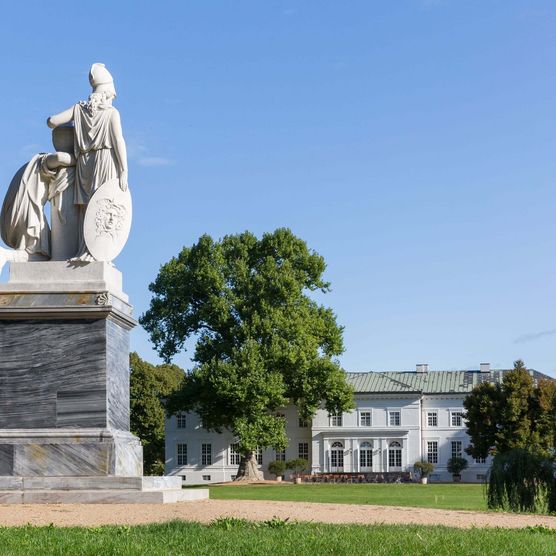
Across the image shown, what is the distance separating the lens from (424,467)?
93312mm

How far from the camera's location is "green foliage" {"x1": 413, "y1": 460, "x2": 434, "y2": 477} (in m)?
93.2

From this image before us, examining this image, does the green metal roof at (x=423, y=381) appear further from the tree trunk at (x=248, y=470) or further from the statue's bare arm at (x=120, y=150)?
the statue's bare arm at (x=120, y=150)

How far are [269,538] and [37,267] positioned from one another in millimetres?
6822

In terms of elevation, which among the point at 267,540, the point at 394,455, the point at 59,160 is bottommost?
the point at 394,455

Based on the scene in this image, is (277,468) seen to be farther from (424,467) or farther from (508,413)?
(508,413)

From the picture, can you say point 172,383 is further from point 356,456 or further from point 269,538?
point 269,538

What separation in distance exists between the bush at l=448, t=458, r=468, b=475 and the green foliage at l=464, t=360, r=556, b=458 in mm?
16957

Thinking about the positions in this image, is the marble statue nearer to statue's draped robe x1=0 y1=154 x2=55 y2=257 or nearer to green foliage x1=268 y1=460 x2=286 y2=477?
statue's draped robe x1=0 y1=154 x2=55 y2=257

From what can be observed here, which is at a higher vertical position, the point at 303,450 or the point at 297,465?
the point at 303,450

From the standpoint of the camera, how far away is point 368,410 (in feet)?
325

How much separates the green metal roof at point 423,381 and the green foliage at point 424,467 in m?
7.29

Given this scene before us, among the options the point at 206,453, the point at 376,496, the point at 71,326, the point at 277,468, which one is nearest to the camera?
the point at 71,326

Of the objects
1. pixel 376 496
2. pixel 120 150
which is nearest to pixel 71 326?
pixel 120 150

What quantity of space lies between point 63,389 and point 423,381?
293 feet
